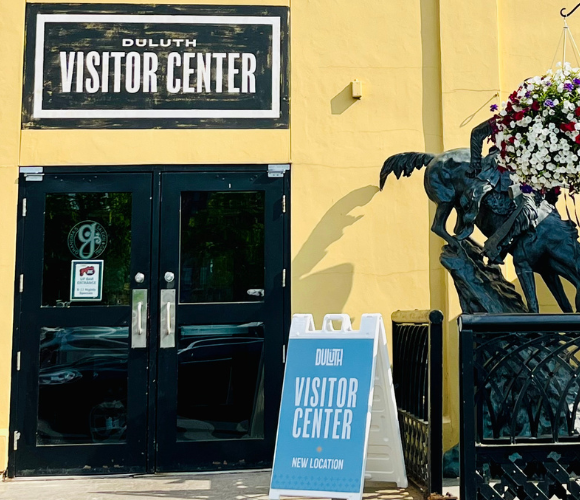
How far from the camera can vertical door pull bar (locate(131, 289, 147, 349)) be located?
509 centimetres

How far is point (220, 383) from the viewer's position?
202 inches

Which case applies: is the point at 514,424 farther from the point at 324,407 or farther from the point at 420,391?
the point at 324,407

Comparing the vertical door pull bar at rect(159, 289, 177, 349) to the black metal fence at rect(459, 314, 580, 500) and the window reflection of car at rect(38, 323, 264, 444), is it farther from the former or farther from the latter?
the black metal fence at rect(459, 314, 580, 500)

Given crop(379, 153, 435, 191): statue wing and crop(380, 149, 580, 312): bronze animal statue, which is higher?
crop(379, 153, 435, 191): statue wing

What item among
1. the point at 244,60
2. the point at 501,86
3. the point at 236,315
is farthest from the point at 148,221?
the point at 501,86

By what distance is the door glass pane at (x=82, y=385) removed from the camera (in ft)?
16.6

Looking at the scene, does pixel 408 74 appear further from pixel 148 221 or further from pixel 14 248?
pixel 14 248

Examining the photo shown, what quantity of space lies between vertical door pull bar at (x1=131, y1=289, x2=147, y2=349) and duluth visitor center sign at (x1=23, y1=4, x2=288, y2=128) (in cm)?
130

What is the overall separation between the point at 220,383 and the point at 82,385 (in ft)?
3.16

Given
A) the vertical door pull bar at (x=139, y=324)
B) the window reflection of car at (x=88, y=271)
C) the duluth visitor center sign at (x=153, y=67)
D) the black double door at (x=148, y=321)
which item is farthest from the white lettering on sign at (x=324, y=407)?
A: the duluth visitor center sign at (x=153, y=67)

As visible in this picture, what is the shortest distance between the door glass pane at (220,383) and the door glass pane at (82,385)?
1.37 feet

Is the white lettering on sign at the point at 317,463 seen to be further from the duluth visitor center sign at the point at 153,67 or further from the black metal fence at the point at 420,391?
the duluth visitor center sign at the point at 153,67

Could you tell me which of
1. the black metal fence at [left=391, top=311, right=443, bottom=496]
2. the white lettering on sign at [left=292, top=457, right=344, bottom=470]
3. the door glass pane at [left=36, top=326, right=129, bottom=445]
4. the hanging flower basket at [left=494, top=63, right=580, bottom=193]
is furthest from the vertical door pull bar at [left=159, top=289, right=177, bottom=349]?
the hanging flower basket at [left=494, top=63, right=580, bottom=193]

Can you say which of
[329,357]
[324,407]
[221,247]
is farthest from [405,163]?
[324,407]
